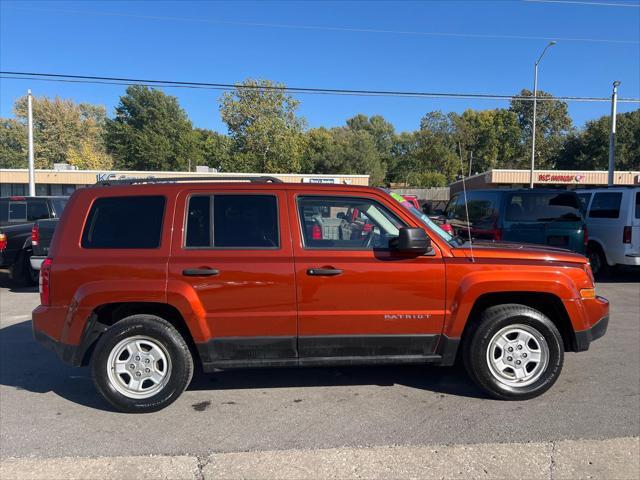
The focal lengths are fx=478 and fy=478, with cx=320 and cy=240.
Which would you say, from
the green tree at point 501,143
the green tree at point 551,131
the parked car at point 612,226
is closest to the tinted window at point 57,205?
the parked car at point 612,226

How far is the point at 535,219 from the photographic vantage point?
9000mm

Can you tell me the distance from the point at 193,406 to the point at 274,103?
50059 mm

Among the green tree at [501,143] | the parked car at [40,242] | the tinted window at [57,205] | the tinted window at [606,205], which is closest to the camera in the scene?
the parked car at [40,242]

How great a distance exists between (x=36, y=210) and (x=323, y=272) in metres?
9.79

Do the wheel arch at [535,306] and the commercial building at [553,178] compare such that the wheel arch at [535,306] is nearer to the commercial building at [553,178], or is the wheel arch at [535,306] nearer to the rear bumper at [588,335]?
the rear bumper at [588,335]

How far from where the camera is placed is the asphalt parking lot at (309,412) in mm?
3418

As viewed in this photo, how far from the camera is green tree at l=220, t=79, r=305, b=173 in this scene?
4875 centimetres

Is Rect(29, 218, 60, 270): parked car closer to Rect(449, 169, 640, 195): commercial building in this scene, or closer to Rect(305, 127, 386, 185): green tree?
Rect(449, 169, 640, 195): commercial building

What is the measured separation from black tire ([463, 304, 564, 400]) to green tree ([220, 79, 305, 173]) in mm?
45811

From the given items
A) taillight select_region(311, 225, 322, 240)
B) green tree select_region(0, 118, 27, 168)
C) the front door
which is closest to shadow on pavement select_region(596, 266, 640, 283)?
the front door

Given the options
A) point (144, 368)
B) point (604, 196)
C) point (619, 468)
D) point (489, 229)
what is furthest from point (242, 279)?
point (604, 196)

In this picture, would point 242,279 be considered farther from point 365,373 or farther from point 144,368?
point 365,373

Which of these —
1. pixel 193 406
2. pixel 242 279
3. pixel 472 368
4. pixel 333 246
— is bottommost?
pixel 193 406

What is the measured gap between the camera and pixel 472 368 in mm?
3984
